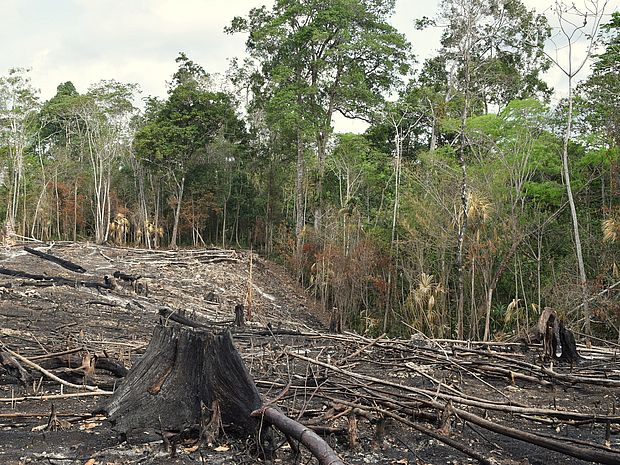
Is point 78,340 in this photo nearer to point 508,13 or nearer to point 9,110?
point 508,13

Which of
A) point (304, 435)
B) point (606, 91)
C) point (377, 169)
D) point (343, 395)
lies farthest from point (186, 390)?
point (377, 169)

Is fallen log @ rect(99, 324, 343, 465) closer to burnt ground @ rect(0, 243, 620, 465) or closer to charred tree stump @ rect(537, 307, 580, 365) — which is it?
burnt ground @ rect(0, 243, 620, 465)

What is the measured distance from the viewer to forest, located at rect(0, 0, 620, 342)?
57.1ft

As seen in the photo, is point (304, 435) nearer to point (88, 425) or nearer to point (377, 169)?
point (88, 425)

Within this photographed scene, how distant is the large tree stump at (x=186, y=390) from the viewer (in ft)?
13.3

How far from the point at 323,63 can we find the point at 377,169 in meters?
5.28

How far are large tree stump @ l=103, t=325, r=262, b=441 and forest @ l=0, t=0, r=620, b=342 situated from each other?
6956 mm

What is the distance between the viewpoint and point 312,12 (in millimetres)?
26297

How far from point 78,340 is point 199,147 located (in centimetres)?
2646

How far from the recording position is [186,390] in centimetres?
414

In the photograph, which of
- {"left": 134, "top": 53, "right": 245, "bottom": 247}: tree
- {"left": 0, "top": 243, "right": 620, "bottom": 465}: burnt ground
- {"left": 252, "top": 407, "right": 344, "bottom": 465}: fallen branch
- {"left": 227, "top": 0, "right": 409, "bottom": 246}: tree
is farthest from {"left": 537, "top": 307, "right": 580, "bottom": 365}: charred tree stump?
{"left": 134, "top": 53, "right": 245, "bottom": 247}: tree

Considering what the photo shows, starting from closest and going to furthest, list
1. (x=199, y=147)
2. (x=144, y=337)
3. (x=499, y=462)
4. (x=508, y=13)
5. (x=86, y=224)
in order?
1. (x=499, y=462)
2. (x=144, y=337)
3. (x=508, y=13)
4. (x=199, y=147)
5. (x=86, y=224)

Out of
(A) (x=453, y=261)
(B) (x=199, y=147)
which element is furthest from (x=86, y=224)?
(A) (x=453, y=261)

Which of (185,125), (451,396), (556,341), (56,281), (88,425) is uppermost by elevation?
(185,125)
